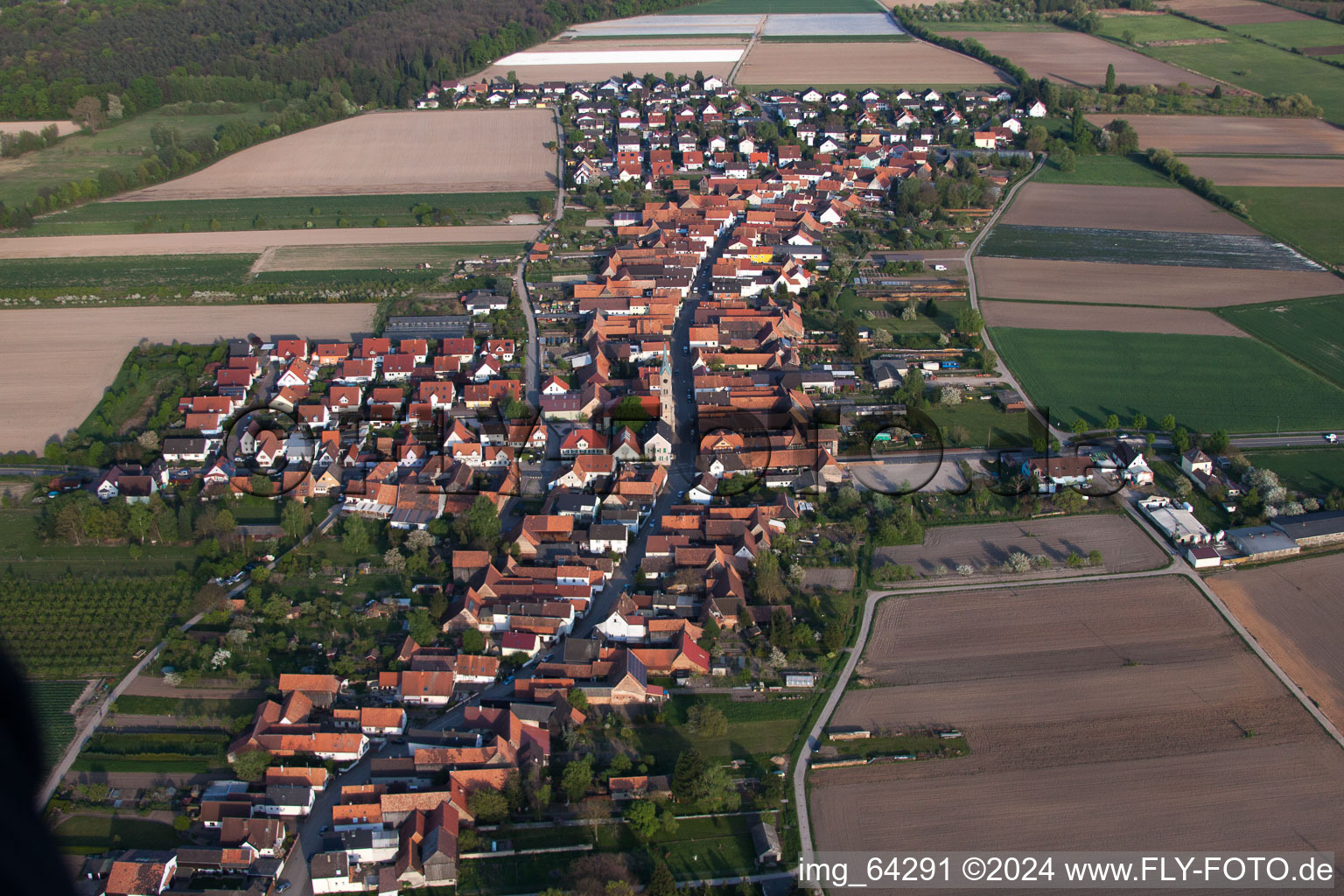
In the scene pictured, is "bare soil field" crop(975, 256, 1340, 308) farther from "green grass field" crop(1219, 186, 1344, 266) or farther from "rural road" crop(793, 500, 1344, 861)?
"rural road" crop(793, 500, 1344, 861)

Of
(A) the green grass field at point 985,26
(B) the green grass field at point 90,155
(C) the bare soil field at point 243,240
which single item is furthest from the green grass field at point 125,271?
(A) the green grass field at point 985,26

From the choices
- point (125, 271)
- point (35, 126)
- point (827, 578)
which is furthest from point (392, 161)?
point (827, 578)

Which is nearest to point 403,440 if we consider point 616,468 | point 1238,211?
point 616,468

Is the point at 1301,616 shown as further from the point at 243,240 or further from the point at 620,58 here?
the point at 620,58

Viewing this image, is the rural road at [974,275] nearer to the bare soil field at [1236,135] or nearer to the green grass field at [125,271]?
the bare soil field at [1236,135]

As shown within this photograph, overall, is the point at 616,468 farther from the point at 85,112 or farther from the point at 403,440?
the point at 85,112

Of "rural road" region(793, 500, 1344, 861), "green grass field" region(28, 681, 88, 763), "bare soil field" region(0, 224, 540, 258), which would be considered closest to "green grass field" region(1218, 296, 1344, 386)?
"rural road" region(793, 500, 1344, 861)
